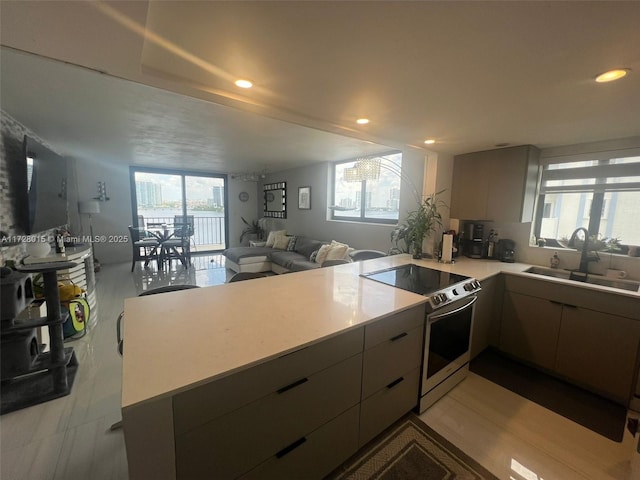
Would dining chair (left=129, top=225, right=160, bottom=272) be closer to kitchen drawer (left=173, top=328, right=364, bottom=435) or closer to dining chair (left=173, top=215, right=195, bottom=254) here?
dining chair (left=173, top=215, right=195, bottom=254)

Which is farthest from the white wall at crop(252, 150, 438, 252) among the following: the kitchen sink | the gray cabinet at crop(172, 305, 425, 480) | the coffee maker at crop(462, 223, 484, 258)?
the gray cabinet at crop(172, 305, 425, 480)

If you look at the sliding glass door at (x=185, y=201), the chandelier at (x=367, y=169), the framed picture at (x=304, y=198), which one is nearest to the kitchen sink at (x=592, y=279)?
the chandelier at (x=367, y=169)

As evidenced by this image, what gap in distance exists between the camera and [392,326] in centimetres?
150

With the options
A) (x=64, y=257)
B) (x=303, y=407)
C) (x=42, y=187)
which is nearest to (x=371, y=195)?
(x=303, y=407)

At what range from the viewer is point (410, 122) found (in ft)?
6.87

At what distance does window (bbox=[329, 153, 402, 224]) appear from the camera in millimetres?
3836

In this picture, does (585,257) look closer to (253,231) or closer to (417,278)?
(417,278)

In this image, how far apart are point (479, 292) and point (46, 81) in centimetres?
379

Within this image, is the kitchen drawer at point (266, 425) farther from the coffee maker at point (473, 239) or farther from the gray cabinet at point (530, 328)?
the coffee maker at point (473, 239)

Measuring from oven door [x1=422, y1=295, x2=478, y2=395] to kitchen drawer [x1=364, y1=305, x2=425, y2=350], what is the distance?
11 centimetres

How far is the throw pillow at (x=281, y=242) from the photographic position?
573 centimetres

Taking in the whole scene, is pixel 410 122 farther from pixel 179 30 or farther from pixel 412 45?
pixel 179 30

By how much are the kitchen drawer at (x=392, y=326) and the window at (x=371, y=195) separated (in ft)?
7.03

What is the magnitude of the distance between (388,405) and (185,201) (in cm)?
710
